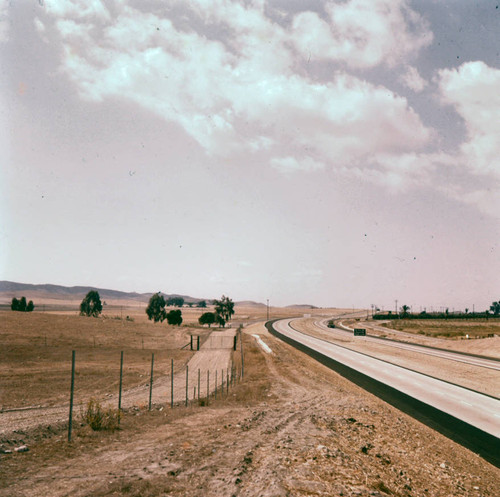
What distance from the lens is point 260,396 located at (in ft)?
81.7

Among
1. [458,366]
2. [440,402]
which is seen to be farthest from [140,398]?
[458,366]

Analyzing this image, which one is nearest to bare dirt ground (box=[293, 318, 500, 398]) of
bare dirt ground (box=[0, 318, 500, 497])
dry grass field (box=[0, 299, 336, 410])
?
bare dirt ground (box=[0, 318, 500, 497])

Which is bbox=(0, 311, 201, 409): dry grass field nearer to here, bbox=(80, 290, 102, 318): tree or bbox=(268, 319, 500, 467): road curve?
bbox=(268, 319, 500, 467): road curve

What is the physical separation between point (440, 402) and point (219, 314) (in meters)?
106

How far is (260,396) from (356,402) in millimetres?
6257

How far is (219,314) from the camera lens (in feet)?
417

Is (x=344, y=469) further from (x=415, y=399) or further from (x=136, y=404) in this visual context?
(x=415, y=399)

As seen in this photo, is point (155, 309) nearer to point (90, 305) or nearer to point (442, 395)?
point (90, 305)

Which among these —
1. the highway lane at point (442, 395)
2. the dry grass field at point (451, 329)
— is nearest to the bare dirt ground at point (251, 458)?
the highway lane at point (442, 395)

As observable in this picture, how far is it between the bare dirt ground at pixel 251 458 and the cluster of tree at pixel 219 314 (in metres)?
99.3

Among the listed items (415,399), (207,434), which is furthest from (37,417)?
(415,399)

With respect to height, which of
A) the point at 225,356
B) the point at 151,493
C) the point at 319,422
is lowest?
the point at 225,356

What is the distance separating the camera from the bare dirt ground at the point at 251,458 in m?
8.85

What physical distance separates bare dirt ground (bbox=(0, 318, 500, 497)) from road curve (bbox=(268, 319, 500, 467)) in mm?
1445
